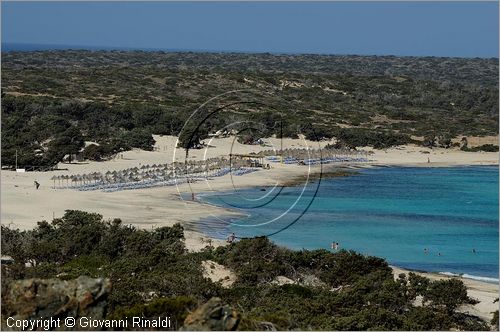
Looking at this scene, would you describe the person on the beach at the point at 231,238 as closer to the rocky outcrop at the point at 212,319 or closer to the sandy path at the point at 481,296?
the sandy path at the point at 481,296

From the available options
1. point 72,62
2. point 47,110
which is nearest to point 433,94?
point 47,110

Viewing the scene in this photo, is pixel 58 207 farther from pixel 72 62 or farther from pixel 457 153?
pixel 72 62

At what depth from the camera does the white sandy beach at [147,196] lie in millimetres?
19531

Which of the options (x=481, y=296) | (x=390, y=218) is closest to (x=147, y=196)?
(x=390, y=218)

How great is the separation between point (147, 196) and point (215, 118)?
19.1 meters

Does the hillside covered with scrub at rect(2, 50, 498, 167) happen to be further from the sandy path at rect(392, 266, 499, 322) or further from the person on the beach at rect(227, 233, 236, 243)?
the sandy path at rect(392, 266, 499, 322)

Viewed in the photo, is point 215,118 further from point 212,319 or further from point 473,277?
point 212,319

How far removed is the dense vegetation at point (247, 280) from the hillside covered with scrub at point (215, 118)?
555 inches

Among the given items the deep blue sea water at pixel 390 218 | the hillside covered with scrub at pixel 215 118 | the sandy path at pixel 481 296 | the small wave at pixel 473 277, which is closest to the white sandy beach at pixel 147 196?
the sandy path at pixel 481 296

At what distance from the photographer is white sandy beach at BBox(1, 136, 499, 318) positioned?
19.5 metres

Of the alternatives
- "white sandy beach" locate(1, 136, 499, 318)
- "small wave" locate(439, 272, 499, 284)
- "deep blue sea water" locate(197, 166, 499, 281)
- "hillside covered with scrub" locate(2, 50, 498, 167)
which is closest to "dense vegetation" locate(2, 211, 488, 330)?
"white sandy beach" locate(1, 136, 499, 318)

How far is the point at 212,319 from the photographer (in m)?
6.86

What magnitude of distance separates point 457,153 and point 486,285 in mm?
24401

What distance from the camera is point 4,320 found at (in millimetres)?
7305
